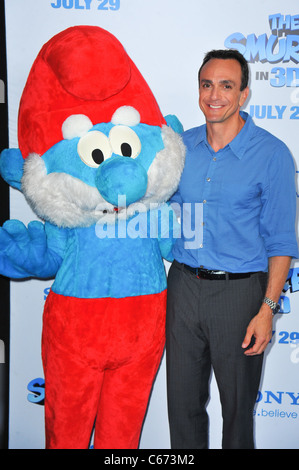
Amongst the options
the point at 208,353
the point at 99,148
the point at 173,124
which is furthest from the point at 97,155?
the point at 208,353

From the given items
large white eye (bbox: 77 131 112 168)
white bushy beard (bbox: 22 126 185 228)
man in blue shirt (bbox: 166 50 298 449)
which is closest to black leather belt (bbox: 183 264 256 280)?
man in blue shirt (bbox: 166 50 298 449)

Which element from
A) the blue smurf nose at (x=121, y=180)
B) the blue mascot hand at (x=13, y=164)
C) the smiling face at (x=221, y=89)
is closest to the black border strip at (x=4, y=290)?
the blue mascot hand at (x=13, y=164)

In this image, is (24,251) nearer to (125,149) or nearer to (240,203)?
(125,149)

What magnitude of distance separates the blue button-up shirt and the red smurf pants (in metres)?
0.29

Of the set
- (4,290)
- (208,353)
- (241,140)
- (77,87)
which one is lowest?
(208,353)

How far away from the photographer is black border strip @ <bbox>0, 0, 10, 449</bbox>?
2.05 metres

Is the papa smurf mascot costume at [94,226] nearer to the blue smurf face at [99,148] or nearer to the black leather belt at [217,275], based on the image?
the blue smurf face at [99,148]

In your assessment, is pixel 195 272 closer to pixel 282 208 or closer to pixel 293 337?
pixel 282 208

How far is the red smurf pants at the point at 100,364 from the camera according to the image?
67.2 inches

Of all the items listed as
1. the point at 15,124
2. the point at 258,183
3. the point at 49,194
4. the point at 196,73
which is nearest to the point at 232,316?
the point at 258,183

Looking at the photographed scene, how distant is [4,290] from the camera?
87.0 inches

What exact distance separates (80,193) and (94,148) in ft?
0.52

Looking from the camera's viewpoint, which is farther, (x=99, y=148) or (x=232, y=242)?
(x=232, y=242)

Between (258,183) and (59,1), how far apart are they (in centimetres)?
121
